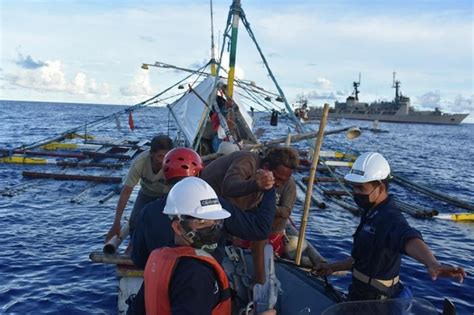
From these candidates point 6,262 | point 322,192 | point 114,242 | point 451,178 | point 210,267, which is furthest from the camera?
point 451,178

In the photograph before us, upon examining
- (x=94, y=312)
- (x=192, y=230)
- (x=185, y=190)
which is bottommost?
(x=94, y=312)

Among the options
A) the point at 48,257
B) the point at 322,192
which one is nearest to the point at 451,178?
the point at 322,192

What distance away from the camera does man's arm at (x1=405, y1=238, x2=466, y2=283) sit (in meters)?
3.40

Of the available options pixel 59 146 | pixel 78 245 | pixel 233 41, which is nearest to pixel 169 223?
pixel 78 245

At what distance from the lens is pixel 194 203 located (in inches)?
118

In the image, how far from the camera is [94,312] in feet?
27.3

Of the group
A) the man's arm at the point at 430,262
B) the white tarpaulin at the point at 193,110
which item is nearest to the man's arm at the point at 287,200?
the man's arm at the point at 430,262

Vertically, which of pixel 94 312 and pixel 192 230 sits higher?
pixel 192 230

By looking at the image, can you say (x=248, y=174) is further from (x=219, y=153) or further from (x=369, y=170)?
(x=219, y=153)

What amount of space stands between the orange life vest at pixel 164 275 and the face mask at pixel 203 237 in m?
0.07

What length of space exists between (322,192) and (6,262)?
1373 centimetres

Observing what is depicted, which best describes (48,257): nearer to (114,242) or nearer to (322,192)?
(114,242)

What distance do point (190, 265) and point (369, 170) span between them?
2454mm

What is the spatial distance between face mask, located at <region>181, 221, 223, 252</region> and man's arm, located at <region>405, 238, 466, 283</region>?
1769 millimetres
